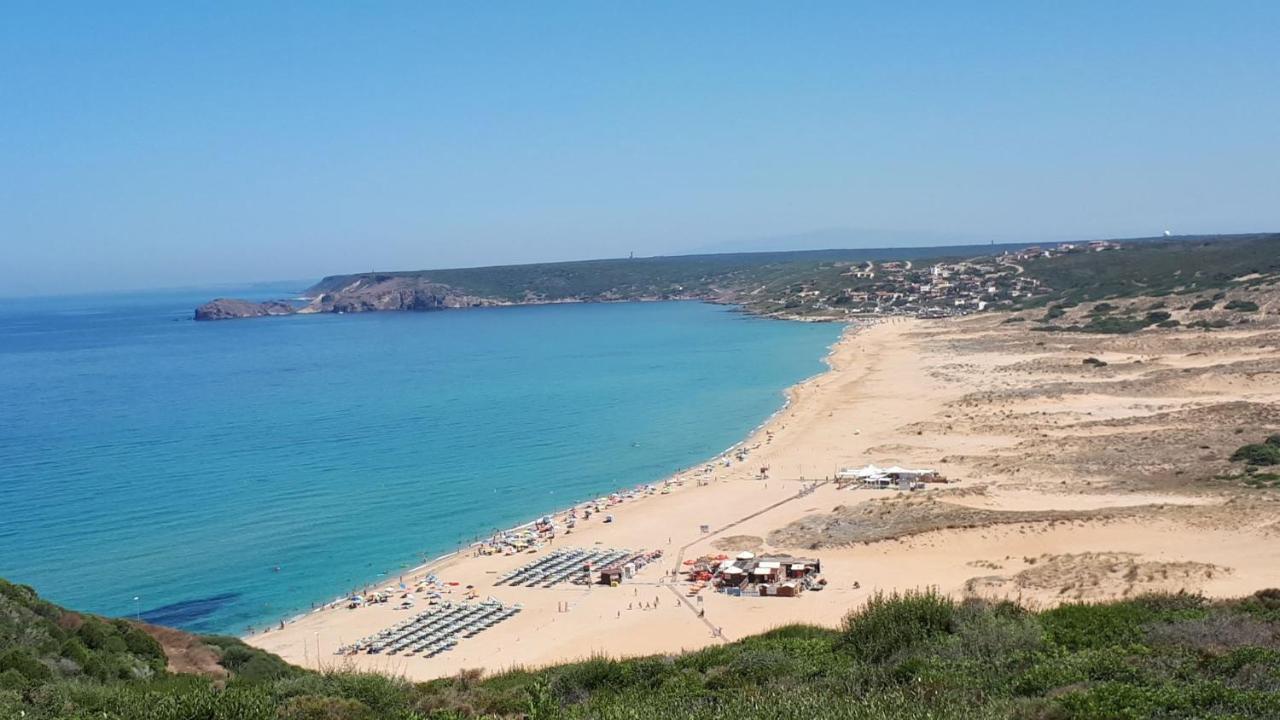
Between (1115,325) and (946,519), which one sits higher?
(1115,325)

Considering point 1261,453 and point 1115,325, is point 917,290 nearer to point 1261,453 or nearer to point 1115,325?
point 1115,325

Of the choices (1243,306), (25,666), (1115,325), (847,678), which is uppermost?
(1243,306)

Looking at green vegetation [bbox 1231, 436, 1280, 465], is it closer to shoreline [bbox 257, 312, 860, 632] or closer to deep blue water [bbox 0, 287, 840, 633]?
shoreline [bbox 257, 312, 860, 632]

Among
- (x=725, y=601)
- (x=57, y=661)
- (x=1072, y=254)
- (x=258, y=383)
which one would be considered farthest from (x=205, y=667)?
(x=1072, y=254)

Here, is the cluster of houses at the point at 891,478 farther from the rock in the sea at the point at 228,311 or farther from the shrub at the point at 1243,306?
the rock in the sea at the point at 228,311

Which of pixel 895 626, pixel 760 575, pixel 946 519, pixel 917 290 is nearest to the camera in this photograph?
pixel 895 626

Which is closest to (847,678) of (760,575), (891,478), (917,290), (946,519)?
(760,575)

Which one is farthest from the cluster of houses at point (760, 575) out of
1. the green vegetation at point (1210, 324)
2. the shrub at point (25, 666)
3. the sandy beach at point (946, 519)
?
the green vegetation at point (1210, 324)

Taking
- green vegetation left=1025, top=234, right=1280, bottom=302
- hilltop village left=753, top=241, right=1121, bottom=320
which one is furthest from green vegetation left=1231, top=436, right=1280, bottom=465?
hilltop village left=753, top=241, right=1121, bottom=320

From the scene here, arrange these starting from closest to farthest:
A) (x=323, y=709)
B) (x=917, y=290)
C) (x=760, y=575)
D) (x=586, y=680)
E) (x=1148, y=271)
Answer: (x=323, y=709)
(x=586, y=680)
(x=760, y=575)
(x=1148, y=271)
(x=917, y=290)
